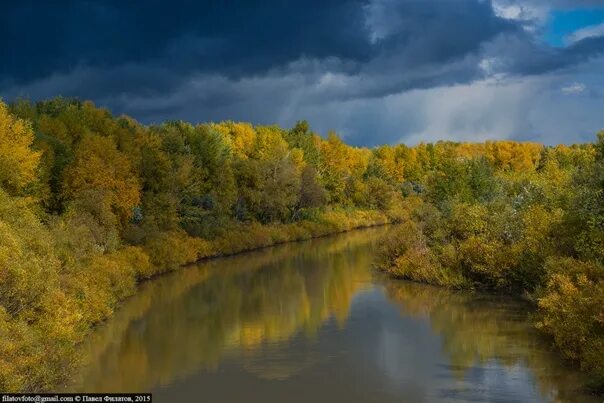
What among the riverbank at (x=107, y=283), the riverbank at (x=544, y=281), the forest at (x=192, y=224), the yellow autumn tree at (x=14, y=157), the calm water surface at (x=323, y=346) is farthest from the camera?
the yellow autumn tree at (x=14, y=157)

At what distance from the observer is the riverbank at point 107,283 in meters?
23.5

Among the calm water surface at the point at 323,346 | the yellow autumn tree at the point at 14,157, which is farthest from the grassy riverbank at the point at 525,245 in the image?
the yellow autumn tree at the point at 14,157

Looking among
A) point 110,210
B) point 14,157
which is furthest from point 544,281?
point 110,210

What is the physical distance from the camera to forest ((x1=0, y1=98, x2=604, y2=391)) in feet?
86.7

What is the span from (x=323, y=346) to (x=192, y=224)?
3791 centimetres

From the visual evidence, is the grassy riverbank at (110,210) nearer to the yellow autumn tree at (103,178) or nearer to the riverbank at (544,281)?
the yellow autumn tree at (103,178)

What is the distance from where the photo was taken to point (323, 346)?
3144 centimetres

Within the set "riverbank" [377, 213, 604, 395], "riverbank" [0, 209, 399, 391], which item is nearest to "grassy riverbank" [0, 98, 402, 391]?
"riverbank" [0, 209, 399, 391]

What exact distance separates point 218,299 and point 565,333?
24702 millimetres

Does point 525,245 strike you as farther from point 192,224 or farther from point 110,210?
point 192,224

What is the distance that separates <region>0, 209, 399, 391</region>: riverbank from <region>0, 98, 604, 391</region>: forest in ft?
0.34

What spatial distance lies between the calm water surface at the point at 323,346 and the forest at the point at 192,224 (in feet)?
5.38

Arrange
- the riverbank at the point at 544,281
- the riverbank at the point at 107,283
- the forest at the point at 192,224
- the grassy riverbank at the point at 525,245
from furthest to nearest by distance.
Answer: the forest at the point at 192,224 → the grassy riverbank at the point at 525,245 → the riverbank at the point at 544,281 → the riverbank at the point at 107,283

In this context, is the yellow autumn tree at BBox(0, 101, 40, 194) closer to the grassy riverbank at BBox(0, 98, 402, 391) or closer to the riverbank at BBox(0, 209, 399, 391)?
the grassy riverbank at BBox(0, 98, 402, 391)
